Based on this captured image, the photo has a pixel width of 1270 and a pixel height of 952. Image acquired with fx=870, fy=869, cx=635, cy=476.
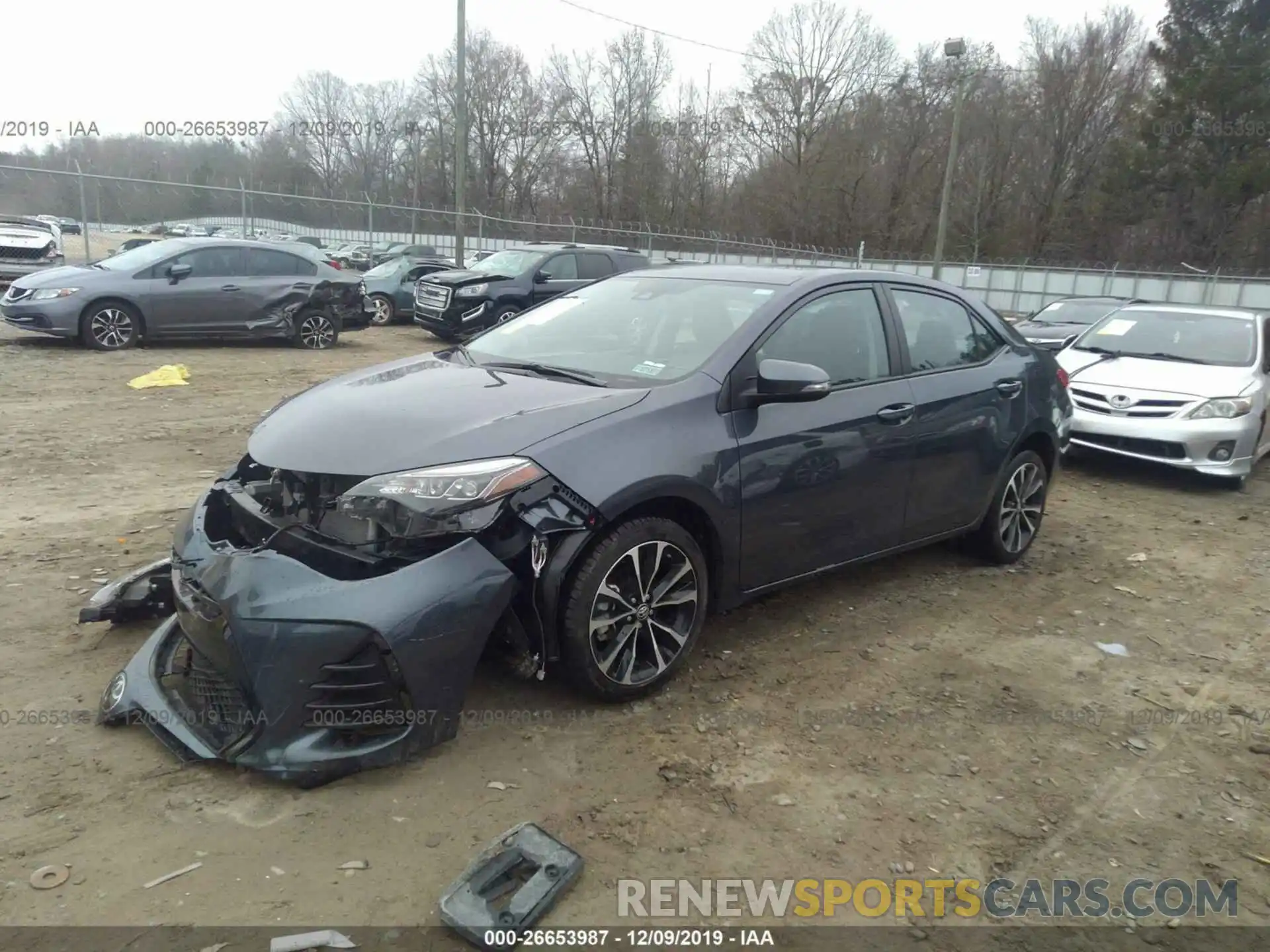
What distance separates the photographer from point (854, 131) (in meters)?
51.5

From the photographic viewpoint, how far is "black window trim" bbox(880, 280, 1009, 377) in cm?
444

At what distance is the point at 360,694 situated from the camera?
265 centimetres

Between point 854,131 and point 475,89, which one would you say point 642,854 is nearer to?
point 854,131

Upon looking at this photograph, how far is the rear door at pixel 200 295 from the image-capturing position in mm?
11531

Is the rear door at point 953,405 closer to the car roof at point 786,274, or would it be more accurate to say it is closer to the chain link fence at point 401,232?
the car roof at point 786,274

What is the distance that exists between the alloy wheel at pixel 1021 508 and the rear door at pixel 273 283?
35.1 ft

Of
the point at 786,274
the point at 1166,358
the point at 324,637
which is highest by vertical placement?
the point at 786,274

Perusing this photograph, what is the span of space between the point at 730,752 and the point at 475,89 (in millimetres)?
58381

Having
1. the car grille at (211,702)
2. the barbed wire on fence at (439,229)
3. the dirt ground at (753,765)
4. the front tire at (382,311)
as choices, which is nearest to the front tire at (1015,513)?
the dirt ground at (753,765)

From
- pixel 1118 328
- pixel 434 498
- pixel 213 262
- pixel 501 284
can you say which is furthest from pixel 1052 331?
pixel 434 498

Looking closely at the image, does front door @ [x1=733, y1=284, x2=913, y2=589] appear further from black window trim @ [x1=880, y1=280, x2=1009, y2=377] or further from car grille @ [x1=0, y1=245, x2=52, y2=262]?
car grille @ [x1=0, y1=245, x2=52, y2=262]

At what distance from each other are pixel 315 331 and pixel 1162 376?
11.1 m

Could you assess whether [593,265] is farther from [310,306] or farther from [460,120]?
[460,120]

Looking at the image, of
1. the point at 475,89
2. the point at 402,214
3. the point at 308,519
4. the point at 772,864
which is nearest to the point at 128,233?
the point at 402,214
